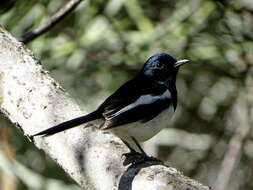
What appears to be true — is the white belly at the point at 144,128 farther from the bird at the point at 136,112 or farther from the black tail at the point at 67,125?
the black tail at the point at 67,125

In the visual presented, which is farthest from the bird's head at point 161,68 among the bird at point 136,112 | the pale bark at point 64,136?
the pale bark at point 64,136

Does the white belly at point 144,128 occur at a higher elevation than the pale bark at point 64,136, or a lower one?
lower

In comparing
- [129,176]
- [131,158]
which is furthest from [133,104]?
[129,176]

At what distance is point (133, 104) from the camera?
4.33 metres

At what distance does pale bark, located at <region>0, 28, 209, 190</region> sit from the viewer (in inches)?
131

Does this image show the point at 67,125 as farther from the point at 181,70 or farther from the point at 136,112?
the point at 181,70

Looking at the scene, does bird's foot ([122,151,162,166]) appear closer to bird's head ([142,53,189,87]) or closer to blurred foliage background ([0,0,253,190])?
bird's head ([142,53,189,87])

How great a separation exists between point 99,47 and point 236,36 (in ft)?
3.93

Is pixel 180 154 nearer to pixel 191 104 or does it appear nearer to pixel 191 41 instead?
pixel 191 104

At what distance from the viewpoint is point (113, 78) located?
245 inches

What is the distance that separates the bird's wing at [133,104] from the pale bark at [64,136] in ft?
1.23

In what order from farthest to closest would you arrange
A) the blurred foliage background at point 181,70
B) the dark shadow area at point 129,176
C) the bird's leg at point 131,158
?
the blurred foliage background at point 181,70
the bird's leg at point 131,158
the dark shadow area at point 129,176

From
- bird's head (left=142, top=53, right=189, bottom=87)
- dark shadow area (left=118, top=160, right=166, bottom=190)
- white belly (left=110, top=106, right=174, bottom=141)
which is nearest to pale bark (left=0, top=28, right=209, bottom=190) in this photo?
dark shadow area (left=118, top=160, right=166, bottom=190)

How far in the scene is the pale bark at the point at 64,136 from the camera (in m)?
3.32
